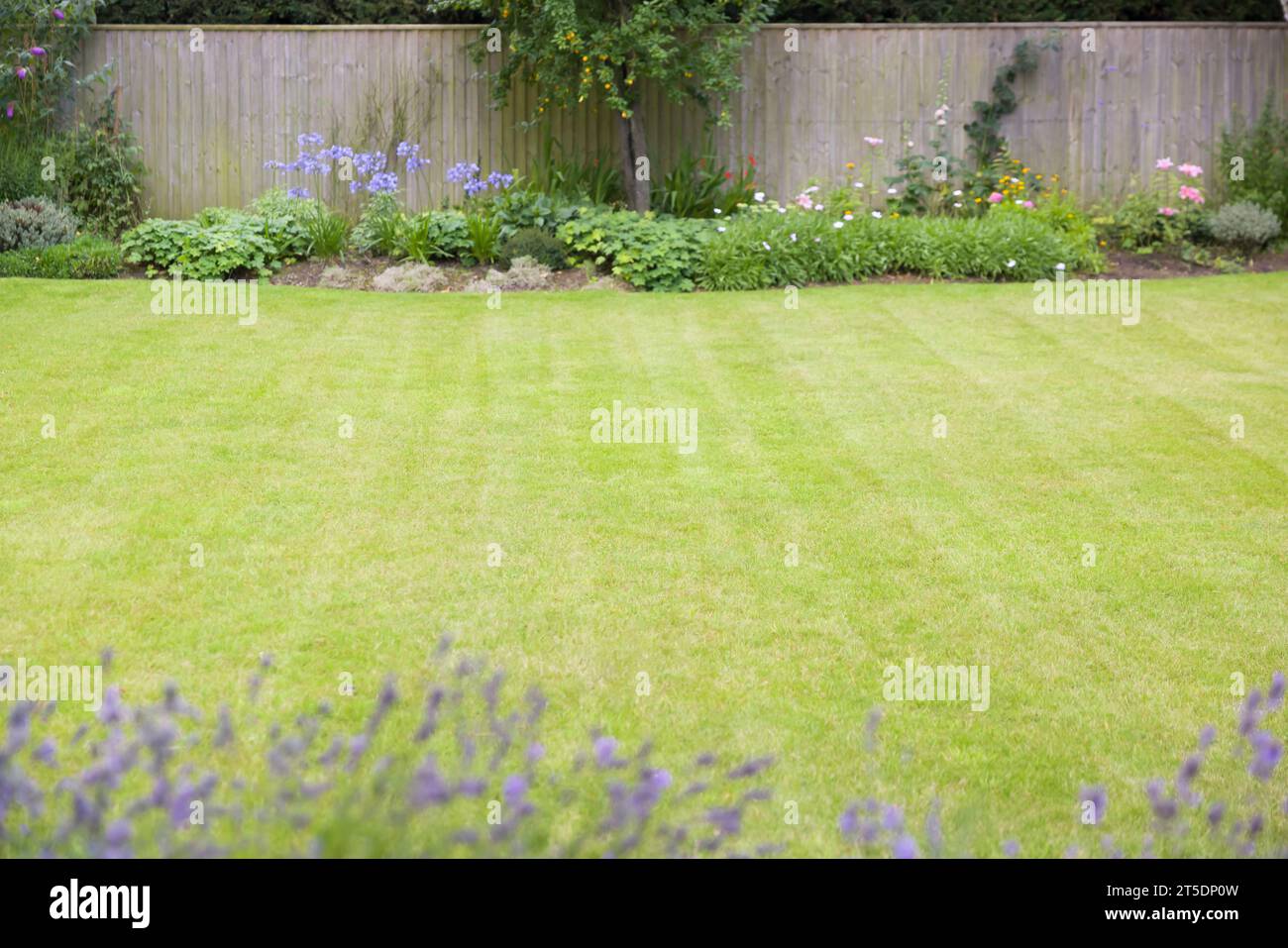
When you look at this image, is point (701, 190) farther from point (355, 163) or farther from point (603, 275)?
point (355, 163)

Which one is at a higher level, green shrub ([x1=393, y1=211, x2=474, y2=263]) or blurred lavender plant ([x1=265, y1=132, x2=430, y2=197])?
blurred lavender plant ([x1=265, y1=132, x2=430, y2=197])

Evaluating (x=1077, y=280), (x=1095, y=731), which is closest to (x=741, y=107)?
(x=1077, y=280)

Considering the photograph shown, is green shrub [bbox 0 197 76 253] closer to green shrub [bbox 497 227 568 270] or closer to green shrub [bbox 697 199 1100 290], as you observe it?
green shrub [bbox 497 227 568 270]

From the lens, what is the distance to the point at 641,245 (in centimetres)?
1241

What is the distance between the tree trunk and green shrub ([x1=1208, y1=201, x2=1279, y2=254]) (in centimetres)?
570

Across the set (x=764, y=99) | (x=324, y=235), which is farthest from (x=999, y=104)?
(x=324, y=235)

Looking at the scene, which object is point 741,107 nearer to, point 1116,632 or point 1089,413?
point 1089,413

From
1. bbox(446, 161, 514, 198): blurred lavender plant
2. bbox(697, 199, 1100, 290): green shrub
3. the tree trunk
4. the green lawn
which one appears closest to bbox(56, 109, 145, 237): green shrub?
the green lawn

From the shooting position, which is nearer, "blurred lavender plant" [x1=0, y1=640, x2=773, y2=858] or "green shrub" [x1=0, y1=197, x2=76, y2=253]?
"blurred lavender plant" [x1=0, y1=640, x2=773, y2=858]

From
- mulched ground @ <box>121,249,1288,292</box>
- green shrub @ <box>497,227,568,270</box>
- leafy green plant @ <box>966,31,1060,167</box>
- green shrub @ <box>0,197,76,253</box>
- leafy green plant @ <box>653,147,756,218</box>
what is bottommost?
mulched ground @ <box>121,249,1288,292</box>

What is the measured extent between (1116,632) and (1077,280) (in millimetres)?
7856

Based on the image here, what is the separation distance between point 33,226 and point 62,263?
670 mm

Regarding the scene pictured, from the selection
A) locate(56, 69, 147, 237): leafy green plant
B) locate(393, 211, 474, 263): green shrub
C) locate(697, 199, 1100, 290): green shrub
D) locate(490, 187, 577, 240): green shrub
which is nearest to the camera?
locate(697, 199, 1100, 290): green shrub

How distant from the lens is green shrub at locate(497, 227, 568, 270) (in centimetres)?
1248
